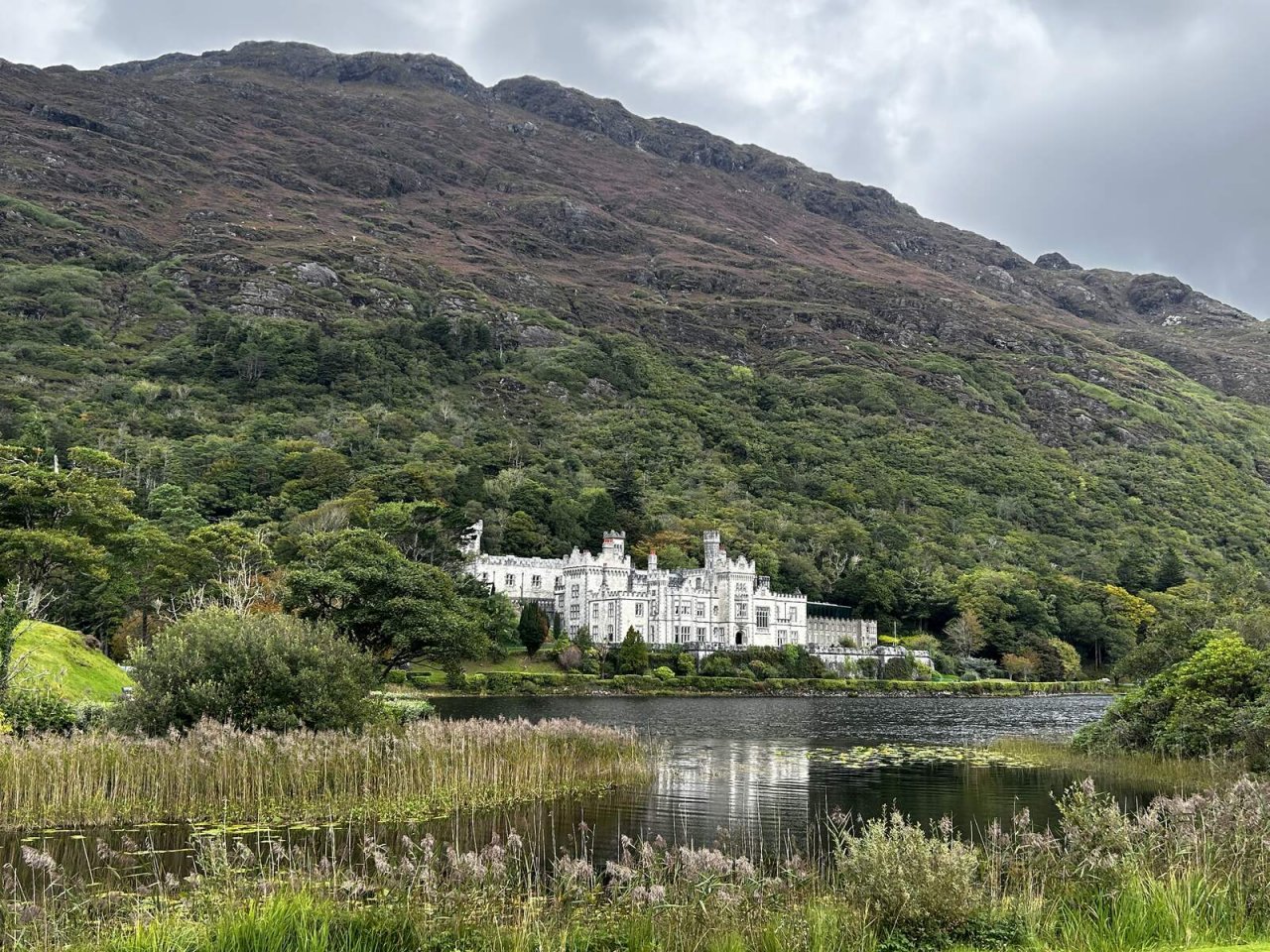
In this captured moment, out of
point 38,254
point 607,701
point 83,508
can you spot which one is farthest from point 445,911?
point 38,254

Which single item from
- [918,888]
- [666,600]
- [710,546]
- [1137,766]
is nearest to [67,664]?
[918,888]

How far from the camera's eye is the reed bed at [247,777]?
18.4 m

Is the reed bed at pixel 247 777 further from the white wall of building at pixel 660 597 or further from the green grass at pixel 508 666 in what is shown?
the white wall of building at pixel 660 597

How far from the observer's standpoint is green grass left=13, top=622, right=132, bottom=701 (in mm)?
31323

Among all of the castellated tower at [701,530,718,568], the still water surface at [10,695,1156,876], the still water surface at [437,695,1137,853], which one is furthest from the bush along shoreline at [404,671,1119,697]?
the castellated tower at [701,530,718,568]

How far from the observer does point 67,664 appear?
117 ft

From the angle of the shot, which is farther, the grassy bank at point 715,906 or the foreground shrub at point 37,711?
the foreground shrub at point 37,711

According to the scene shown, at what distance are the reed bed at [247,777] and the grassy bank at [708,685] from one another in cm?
4536

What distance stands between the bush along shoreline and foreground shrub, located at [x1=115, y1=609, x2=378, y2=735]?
41108mm

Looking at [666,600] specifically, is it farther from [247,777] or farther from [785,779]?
[247,777]

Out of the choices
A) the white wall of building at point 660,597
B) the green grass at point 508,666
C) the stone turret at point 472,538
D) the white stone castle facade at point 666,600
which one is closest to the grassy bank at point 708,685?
the green grass at point 508,666

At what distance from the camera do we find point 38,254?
638ft

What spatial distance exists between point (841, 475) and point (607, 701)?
105 m

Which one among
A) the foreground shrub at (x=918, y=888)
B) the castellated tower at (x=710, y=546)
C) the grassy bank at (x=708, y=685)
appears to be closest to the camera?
the foreground shrub at (x=918, y=888)
